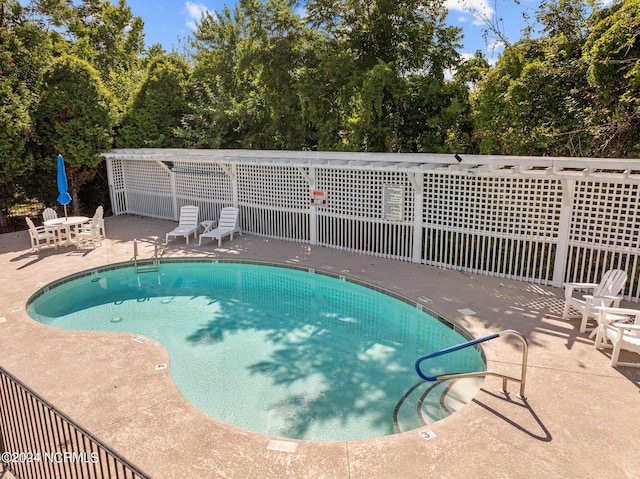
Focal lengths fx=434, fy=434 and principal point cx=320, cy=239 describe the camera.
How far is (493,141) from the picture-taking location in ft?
44.8

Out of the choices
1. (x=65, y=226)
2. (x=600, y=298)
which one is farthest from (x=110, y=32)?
(x=600, y=298)

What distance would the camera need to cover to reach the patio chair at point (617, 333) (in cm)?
598

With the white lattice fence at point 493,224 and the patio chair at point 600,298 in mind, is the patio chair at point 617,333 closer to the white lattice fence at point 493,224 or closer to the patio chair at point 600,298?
the patio chair at point 600,298

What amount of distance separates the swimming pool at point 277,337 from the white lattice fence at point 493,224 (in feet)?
8.24

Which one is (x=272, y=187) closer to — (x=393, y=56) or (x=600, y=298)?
(x=393, y=56)

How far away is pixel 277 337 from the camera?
8.03 meters

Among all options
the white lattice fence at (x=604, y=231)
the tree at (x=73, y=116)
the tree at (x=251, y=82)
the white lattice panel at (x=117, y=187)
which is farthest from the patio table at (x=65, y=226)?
the white lattice fence at (x=604, y=231)

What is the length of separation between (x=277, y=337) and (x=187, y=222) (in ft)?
25.3

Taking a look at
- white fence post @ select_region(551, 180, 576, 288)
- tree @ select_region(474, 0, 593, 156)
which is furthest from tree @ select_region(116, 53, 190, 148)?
white fence post @ select_region(551, 180, 576, 288)

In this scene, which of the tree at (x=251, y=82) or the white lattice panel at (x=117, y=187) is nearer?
the tree at (x=251, y=82)

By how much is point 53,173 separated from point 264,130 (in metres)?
8.61

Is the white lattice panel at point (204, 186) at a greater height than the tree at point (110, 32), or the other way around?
the tree at point (110, 32)

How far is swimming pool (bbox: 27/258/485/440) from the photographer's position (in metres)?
5.80

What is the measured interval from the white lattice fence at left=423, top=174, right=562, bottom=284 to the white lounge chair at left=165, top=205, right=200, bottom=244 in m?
7.28
